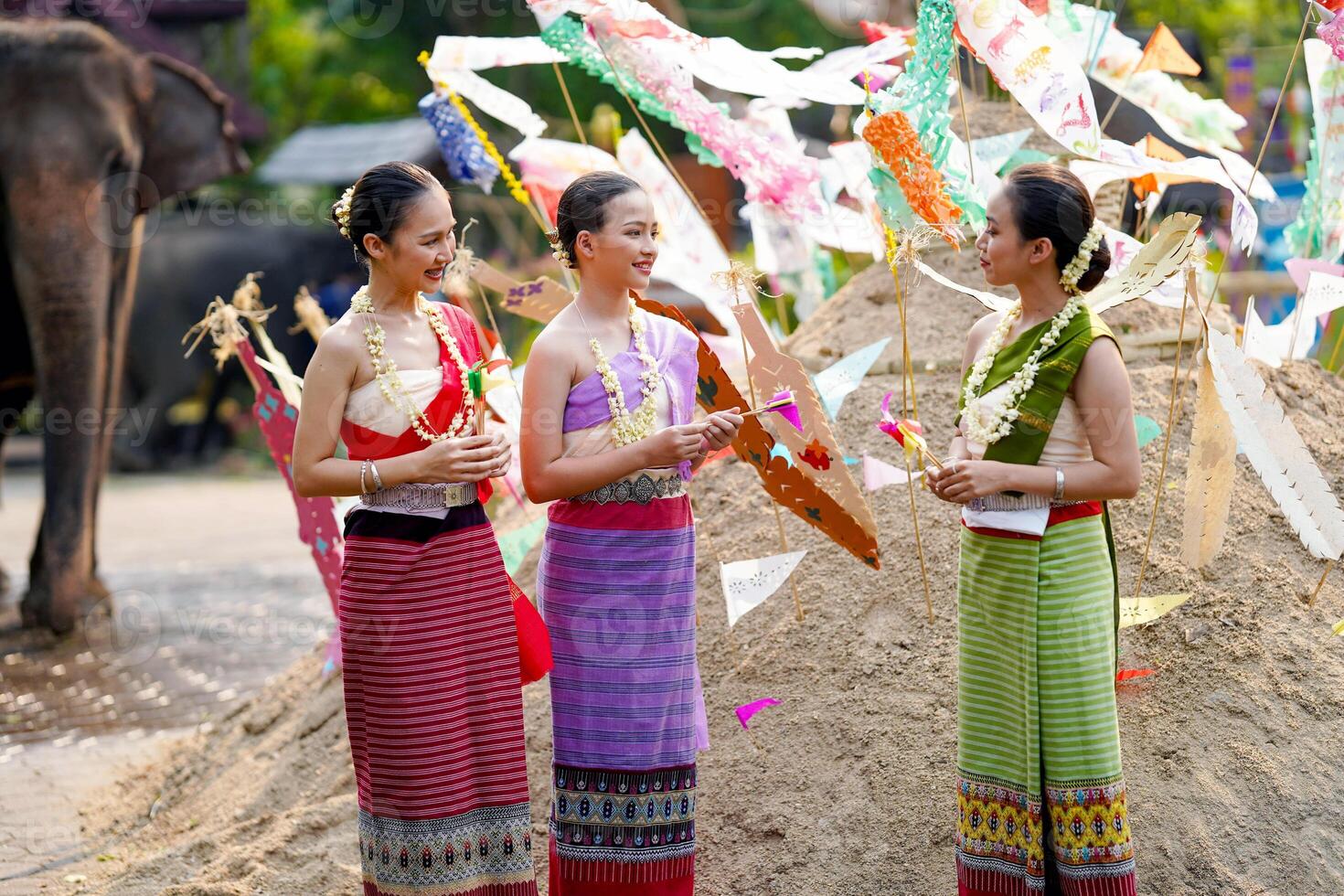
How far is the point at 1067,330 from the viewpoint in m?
Answer: 2.49

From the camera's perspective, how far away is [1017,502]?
2.52m

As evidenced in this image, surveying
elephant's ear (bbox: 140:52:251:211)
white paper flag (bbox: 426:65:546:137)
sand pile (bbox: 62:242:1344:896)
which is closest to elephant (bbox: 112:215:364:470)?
elephant's ear (bbox: 140:52:251:211)

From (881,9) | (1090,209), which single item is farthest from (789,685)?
(881,9)

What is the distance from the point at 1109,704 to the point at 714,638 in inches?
50.7

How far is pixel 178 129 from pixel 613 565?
520cm

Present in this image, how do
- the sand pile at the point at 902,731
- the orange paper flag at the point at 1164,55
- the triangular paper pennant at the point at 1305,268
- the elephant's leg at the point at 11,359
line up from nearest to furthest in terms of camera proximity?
the sand pile at the point at 902,731 → the triangular paper pennant at the point at 1305,268 → the orange paper flag at the point at 1164,55 → the elephant's leg at the point at 11,359

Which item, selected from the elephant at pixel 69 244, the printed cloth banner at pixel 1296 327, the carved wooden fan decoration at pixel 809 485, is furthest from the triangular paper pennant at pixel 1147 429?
the elephant at pixel 69 244

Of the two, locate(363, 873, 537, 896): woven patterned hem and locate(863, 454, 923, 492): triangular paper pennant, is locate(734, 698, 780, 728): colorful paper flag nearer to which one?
locate(863, 454, 923, 492): triangular paper pennant

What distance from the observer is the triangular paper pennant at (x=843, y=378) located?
10.6ft

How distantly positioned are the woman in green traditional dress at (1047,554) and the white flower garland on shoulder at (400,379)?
2.71 feet

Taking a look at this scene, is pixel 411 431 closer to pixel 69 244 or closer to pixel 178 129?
pixel 69 244

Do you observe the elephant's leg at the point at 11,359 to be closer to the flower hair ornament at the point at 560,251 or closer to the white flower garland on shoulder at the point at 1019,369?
the flower hair ornament at the point at 560,251

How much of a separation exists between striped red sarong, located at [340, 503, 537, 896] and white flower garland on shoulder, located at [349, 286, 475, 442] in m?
0.14

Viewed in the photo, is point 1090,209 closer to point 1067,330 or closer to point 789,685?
point 1067,330
